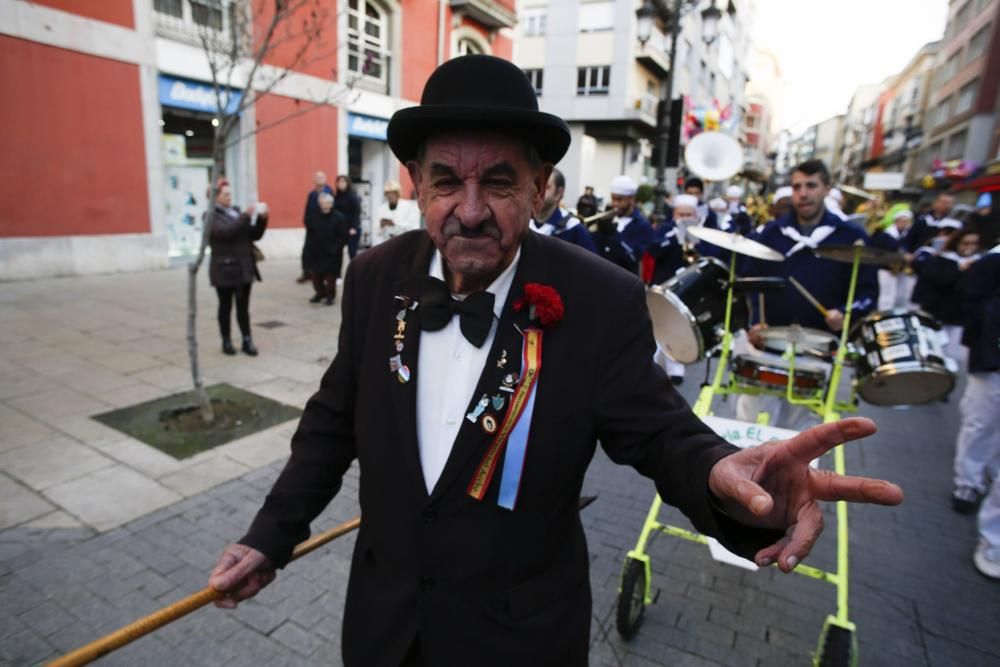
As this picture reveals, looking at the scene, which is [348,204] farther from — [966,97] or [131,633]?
[966,97]

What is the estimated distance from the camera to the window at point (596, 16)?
1253 inches

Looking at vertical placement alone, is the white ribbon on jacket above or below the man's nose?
below

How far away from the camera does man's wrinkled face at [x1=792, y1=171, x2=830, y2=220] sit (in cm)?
432

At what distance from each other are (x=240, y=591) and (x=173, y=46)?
1302 cm

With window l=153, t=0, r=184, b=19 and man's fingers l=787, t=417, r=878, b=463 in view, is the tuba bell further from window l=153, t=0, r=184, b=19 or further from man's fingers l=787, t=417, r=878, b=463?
window l=153, t=0, r=184, b=19

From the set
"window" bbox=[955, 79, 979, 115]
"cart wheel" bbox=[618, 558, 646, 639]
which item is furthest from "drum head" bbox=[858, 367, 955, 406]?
"window" bbox=[955, 79, 979, 115]

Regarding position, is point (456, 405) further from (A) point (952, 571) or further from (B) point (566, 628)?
(A) point (952, 571)

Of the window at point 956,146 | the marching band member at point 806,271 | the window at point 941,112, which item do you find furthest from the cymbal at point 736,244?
the window at point 941,112

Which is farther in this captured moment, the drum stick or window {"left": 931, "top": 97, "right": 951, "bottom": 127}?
window {"left": 931, "top": 97, "right": 951, "bottom": 127}

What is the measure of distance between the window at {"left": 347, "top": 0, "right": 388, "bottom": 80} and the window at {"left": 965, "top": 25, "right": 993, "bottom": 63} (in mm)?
41904

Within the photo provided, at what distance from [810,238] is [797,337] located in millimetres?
1141

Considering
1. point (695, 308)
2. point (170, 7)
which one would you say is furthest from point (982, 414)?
point (170, 7)

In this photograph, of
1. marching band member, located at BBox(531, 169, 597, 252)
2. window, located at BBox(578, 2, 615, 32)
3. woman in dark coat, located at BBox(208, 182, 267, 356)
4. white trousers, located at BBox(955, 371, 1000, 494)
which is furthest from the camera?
window, located at BBox(578, 2, 615, 32)

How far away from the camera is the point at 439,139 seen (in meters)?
1.51
